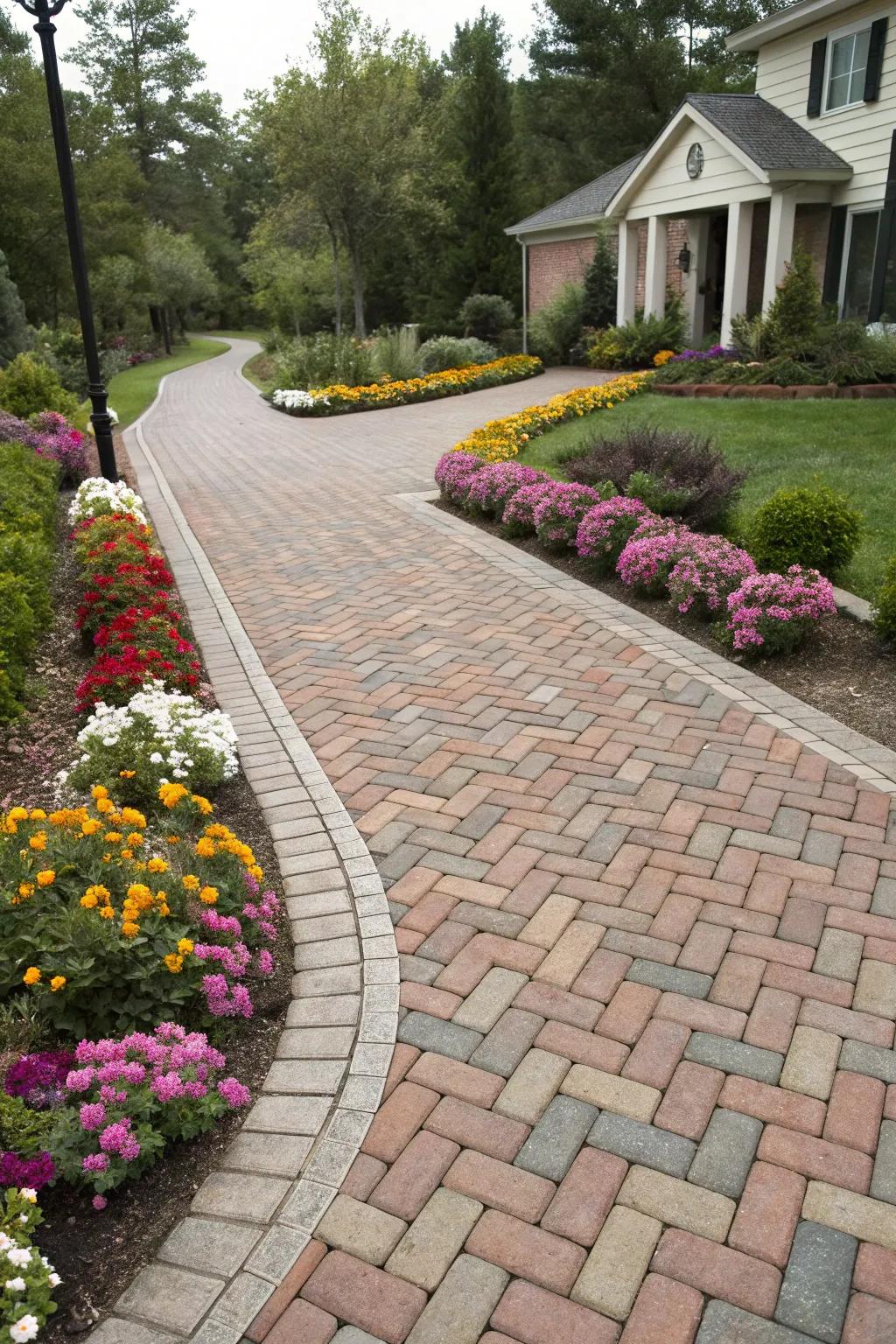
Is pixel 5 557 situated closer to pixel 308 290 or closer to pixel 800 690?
pixel 800 690

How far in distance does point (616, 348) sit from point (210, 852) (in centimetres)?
1756

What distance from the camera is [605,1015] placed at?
292 cm

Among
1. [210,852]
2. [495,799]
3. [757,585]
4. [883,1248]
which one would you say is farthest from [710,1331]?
[757,585]

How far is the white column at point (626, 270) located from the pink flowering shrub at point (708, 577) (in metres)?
15.0

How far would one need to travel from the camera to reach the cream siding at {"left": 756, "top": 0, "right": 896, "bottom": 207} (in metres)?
14.2

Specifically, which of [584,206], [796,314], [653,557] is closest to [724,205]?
[796,314]

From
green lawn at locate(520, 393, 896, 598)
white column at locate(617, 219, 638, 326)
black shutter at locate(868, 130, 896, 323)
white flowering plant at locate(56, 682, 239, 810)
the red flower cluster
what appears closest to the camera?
white flowering plant at locate(56, 682, 239, 810)

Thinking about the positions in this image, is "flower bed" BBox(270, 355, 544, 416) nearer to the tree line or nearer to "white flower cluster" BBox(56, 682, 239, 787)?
the tree line

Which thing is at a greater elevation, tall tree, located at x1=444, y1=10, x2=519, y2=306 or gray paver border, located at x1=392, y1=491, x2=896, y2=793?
tall tree, located at x1=444, y1=10, x2=519, y2=306

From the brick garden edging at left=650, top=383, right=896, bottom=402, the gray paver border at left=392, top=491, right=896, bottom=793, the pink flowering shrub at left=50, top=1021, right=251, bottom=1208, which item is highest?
the brick garden edging at left=650, top=383, right=896, bottom=402

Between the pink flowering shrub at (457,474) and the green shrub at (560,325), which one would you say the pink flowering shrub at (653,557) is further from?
the green shrub at (560,325)

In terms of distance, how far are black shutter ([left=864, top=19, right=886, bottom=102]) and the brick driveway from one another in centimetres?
1310

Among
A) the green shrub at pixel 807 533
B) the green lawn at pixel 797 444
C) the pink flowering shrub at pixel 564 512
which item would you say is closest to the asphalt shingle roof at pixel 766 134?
the green lawn at pixel 797 444

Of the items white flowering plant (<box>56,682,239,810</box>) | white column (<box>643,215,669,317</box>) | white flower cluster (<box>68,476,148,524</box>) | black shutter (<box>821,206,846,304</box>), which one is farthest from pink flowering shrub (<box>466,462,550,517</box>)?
white column (<box>643,215,669,317</box>)
